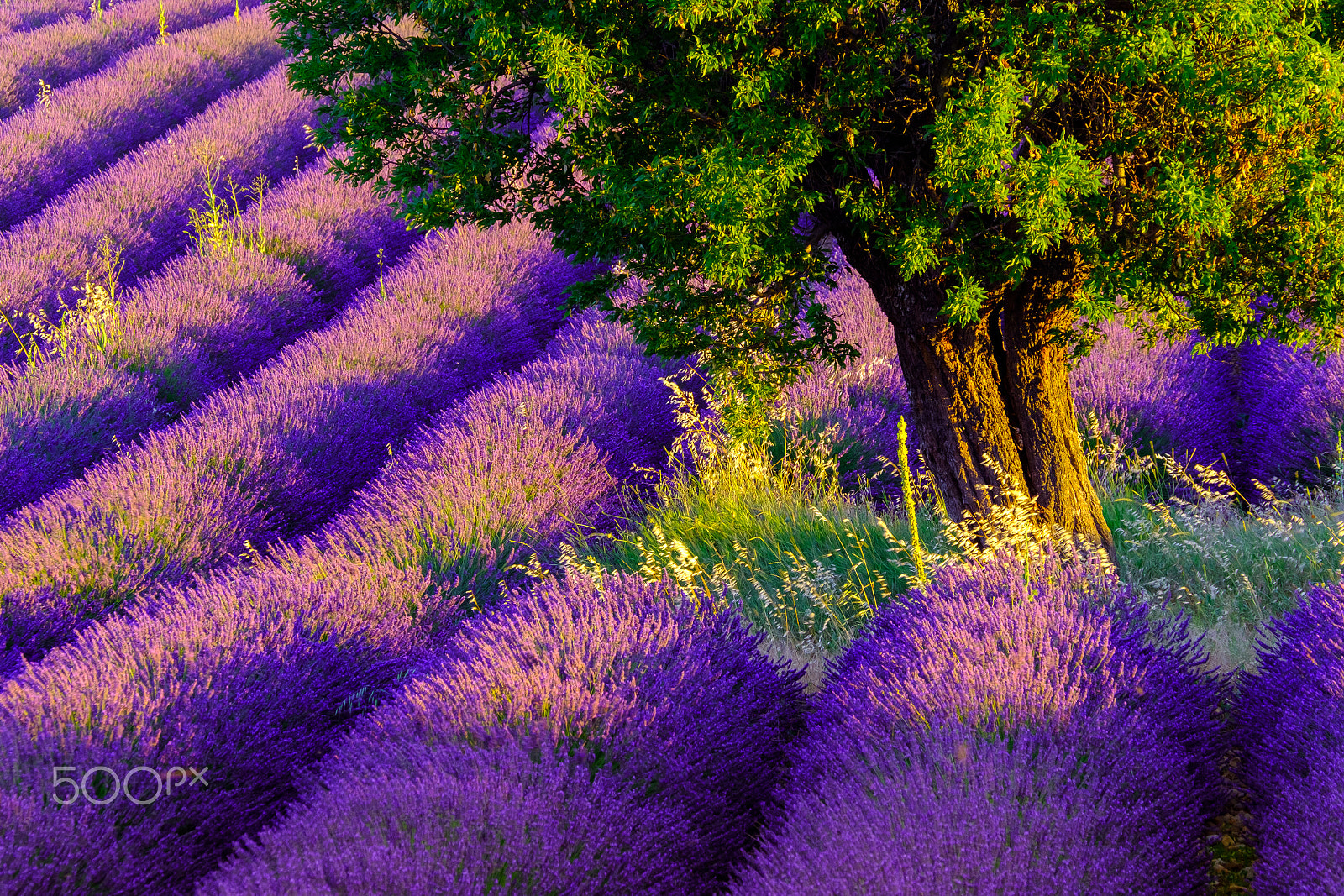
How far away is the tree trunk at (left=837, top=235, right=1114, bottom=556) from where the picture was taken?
3.54m

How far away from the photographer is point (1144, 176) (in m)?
2.99


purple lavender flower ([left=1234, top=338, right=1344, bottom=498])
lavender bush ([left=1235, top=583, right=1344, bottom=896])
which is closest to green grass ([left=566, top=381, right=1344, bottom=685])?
purple lavender flower ([left=1234, top=338, right=1344, bottom=498])

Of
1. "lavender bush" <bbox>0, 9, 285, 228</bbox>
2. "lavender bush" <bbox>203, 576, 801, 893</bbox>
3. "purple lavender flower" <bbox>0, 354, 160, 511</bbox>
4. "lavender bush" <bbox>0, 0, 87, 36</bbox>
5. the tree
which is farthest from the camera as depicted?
"lavender bush" <bbox>0, 0, 87, 36</bbox>

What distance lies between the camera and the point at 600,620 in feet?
9.80

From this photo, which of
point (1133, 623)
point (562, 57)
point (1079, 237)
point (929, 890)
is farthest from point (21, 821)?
point (1079, 237)

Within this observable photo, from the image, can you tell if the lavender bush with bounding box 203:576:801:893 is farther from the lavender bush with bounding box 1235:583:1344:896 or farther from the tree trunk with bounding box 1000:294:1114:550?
the tree trunk with bounding box 1000:294:1114:550

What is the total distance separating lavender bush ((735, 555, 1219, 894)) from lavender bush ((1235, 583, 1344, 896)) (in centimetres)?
11

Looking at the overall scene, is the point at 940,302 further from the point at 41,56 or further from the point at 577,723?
the point at 41,56

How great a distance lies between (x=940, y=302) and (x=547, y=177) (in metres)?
1.47

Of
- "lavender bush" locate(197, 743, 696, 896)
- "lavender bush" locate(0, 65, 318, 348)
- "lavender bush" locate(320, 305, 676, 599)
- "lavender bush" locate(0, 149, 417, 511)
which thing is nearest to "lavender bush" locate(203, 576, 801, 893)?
"lavender bush" locate(197, 743, 696, 896)

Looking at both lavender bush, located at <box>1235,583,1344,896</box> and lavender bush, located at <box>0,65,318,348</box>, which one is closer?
lavender bush, located at <box>1235,583,1344,896</box>

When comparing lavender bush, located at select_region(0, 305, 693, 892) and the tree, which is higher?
the tree

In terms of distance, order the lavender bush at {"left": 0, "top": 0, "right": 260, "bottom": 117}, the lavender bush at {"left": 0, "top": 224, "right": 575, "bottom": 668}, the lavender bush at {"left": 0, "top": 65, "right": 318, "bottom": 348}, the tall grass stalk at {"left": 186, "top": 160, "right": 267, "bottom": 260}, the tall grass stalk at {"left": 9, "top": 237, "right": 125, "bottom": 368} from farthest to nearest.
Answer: the lavender bush at {"left": 0, "top": 0, "right": 260, "bottom": 117}
the tall grass stalk at {"left": 186, "top": 160, "right": 267, "bottom": 260}
the lavender bush at {"left": 0, "top": 65, "right": 318, "bottom": 348}
the tall grass stalk at {"left": 9, "top": 237, "right": 125, "bottom": 368}
the lavender bush at {"left": 0, "top": 224, "right": 575, "bottom": 668}

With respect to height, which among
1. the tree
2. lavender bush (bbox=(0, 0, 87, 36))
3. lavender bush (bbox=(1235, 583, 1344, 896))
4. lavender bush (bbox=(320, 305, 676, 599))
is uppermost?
lavender bush (bbox=(0, 0, 87, 36))
